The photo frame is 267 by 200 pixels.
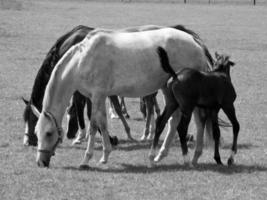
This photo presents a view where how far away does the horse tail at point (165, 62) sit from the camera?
29.2 feet

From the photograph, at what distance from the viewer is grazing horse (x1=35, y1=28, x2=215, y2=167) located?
8.97 metres

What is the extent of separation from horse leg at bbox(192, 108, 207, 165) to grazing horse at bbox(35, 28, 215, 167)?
63 centimetres

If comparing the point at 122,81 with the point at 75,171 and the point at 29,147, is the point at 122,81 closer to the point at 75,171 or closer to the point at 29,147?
the point at 75,171

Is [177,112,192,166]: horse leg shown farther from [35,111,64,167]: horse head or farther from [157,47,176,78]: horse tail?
[35,111,64,167]: horse head

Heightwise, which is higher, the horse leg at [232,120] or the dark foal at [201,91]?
the dark foal at [201,91]

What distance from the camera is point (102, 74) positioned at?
8.96 metres

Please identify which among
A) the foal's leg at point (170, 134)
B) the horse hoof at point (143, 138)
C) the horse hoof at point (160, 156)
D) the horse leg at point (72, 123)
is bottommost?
the horse hoof at point (143, 138)

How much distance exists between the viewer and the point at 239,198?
23.9 feet

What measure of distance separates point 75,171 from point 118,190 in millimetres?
1177

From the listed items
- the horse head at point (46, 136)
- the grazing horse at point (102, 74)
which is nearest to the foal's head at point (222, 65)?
the grazing horse at point (102, 74)

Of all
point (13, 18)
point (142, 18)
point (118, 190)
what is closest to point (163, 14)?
point (142, 18)

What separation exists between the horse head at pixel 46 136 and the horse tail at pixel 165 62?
1585 millimetres

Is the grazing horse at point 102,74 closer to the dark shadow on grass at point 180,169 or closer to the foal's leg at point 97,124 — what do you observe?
the foal's leg at point 97,124

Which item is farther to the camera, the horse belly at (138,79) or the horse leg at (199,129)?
the horse leg at (199,129)
